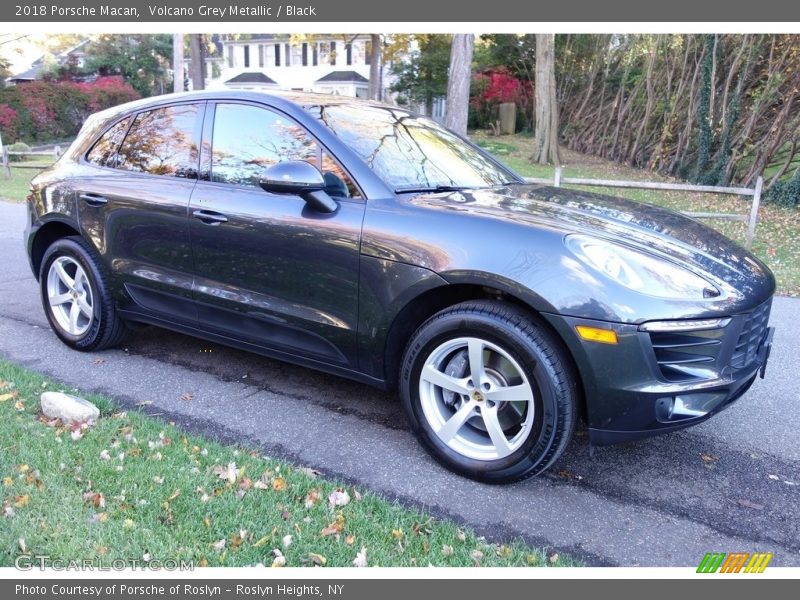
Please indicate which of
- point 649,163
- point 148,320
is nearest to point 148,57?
point 649,163

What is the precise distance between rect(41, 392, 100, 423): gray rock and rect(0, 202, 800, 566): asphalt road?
0.36 meters

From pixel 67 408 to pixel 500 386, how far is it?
88.2 inches

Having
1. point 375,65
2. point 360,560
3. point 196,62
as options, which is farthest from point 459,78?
point 375,65

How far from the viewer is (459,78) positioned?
12.1 metres

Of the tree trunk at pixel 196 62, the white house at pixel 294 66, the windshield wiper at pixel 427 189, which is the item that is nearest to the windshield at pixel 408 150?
the windshield wiper at pixel 427 189

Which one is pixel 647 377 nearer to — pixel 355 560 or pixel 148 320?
pixel 355 560

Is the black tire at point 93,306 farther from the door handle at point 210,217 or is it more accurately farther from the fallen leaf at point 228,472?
the fallen leaf at point 228,472

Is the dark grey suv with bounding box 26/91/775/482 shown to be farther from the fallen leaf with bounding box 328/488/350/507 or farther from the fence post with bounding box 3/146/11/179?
the fence post with bounding box 3/146/11/179

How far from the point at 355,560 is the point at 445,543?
36 centimetres

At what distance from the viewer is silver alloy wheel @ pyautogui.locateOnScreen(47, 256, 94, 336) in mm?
4473

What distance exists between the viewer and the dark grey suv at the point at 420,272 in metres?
2.66

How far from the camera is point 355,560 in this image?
2.36 meters

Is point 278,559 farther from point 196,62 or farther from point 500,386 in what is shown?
point 196,62

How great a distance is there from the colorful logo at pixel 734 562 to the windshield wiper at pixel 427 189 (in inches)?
81.9
